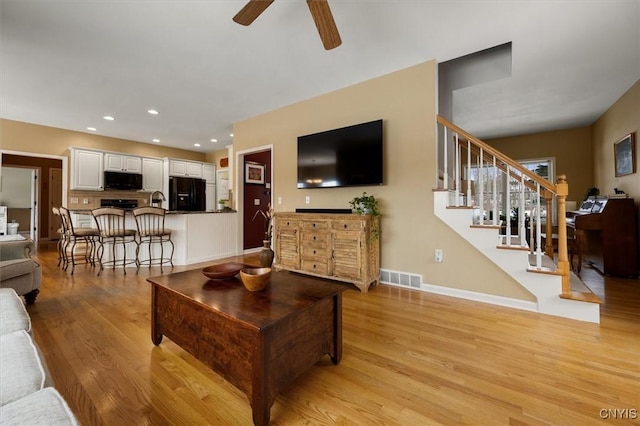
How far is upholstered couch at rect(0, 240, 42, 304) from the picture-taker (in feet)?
7.59

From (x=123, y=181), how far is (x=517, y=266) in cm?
758

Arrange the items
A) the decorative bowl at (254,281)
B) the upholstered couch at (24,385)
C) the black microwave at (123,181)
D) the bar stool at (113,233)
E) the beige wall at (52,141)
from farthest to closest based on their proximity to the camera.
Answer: the black microwave at (123,181)
the beige wall at (52,141)
the bar stool at (113,233)
the decorative bowl at (254,281)
the upholstered couch at (24,385)

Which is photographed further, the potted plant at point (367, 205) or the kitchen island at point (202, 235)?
the kitchen island at point (202, 235)

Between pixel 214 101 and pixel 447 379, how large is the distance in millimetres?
4543

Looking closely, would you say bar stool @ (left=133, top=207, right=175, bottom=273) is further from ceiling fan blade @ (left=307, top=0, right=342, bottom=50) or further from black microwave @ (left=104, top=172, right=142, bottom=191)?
ceiling fan blade @ (left=307, top=0, right=342, bottom=50)

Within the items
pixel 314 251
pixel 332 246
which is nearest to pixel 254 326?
pixel 332 246

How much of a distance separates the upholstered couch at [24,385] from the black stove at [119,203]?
6.10 metres

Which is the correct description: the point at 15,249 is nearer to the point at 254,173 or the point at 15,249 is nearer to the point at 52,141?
the point at 254,173

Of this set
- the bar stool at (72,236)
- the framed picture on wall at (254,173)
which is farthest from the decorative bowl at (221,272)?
the framed picture on wall at (254,173)

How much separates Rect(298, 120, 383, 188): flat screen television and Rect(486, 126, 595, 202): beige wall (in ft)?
16.5

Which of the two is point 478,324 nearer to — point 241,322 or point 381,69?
point 241,322

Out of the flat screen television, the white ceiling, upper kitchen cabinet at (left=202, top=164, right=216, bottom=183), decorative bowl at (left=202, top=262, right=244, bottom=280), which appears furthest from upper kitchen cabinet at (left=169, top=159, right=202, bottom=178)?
decorative bowl at (left=202, top=262, right=244, bottom=280)

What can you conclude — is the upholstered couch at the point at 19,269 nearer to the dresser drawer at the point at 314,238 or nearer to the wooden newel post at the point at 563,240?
the dresser drawer at the point at 314,238

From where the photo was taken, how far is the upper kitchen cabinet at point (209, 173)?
7632mm
